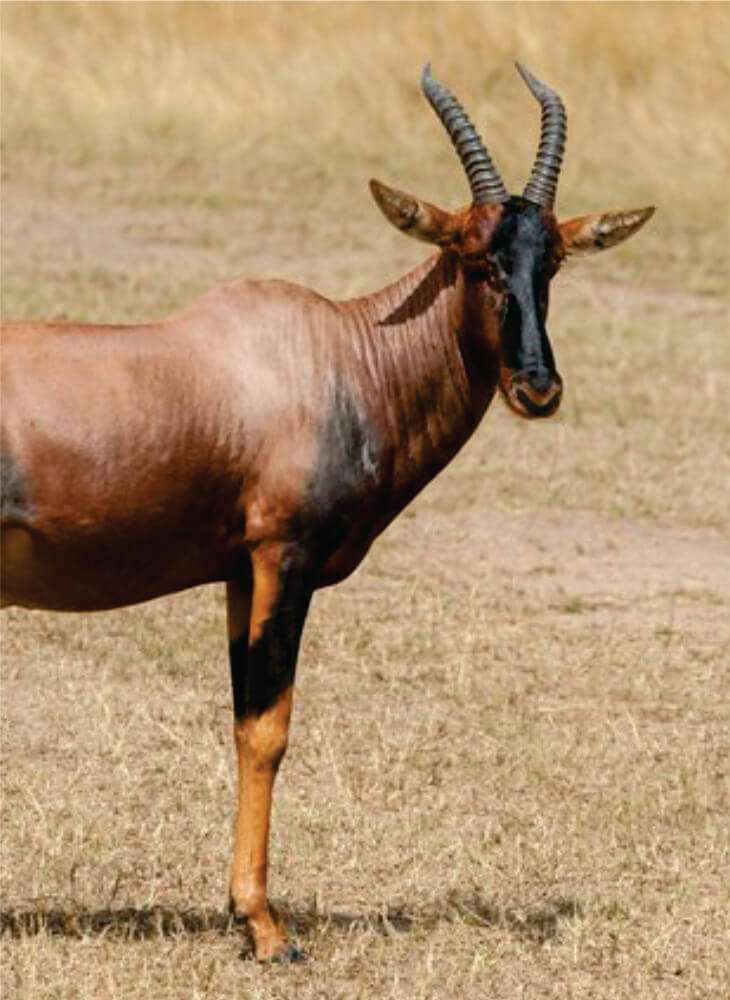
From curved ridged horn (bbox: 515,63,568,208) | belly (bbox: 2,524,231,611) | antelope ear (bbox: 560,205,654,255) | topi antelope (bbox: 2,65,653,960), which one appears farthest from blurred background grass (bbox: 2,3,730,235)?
belly (bbox: 2,524,231,611)

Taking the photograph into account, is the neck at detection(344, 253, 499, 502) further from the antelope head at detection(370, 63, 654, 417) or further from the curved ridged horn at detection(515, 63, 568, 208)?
the curved ridged horn at detection(515, 63, 568, 208)

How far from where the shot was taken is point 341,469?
29.6 feet

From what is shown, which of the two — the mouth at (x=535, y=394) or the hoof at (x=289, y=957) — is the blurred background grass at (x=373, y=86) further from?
the hoof at (x=289, y=957)

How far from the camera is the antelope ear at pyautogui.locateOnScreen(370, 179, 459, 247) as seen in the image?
9144 millimetres

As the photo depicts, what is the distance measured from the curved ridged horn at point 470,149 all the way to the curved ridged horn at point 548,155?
0.11 meters

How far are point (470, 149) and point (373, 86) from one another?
2268 centimetres

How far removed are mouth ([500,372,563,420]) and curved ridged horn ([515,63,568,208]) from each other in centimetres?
72

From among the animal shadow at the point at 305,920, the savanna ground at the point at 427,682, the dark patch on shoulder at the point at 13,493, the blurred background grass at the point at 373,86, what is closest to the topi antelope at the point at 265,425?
the dark patch on shoulder at the point at 13,493

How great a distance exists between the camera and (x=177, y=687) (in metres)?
12.9

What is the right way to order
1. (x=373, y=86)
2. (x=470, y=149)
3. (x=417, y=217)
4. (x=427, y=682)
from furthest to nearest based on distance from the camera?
(x=373, y=86)
(x=427, y=682)
(x=470, y=149)
(x=417, y=217)

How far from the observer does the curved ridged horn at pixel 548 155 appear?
371 inches

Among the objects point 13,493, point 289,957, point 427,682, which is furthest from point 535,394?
point 427,682

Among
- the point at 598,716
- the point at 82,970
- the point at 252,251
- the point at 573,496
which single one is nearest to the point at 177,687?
the point at 598,716

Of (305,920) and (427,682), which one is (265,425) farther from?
(427,682)
